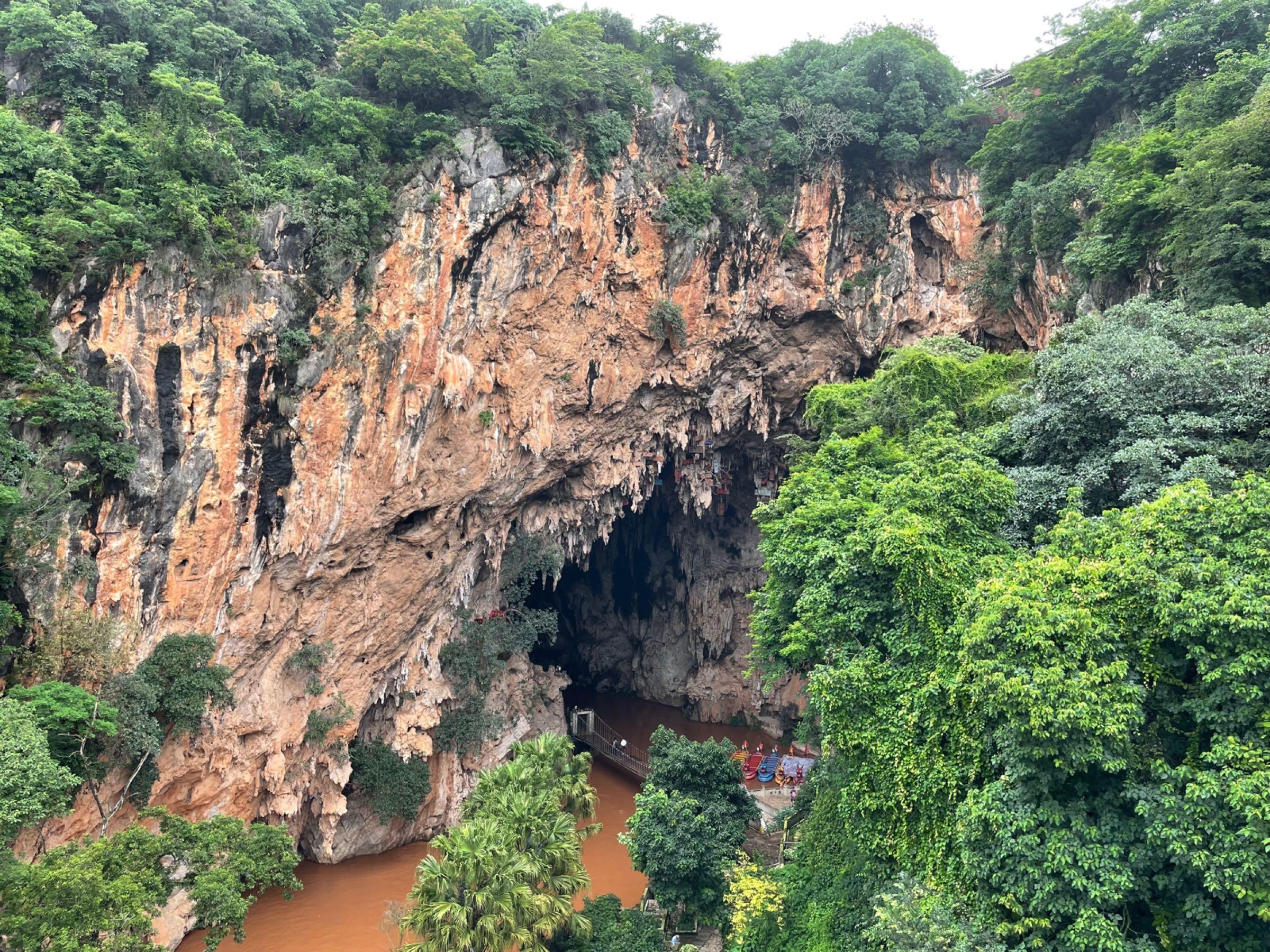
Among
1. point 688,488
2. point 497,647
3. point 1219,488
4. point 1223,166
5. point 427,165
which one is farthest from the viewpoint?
point 688,488

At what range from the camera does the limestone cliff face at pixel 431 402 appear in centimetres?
1145

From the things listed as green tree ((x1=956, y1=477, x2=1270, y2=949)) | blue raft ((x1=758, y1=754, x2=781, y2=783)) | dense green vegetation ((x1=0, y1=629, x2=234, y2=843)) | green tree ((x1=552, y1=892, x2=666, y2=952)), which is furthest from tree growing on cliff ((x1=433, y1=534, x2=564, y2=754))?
green tree ((x1=956, y1=477, x2=1270, y2=949))

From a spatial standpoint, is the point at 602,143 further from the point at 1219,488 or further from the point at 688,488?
the point at 1219,488

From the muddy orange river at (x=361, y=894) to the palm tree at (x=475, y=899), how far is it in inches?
180

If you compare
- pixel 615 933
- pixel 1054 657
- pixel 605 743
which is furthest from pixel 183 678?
pixel 605 743

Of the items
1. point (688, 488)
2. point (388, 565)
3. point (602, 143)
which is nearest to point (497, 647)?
point (388, 565)

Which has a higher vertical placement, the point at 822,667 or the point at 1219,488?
the point at 1219,488

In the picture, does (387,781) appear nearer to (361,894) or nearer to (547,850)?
(361,894)

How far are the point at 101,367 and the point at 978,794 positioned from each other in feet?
39.6

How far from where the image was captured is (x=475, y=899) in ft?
30.4

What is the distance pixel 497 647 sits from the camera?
1745cm

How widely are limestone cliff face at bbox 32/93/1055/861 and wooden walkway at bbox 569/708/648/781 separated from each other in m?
2.22

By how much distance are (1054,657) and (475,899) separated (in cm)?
733

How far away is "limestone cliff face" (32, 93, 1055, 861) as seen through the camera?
451 inches
